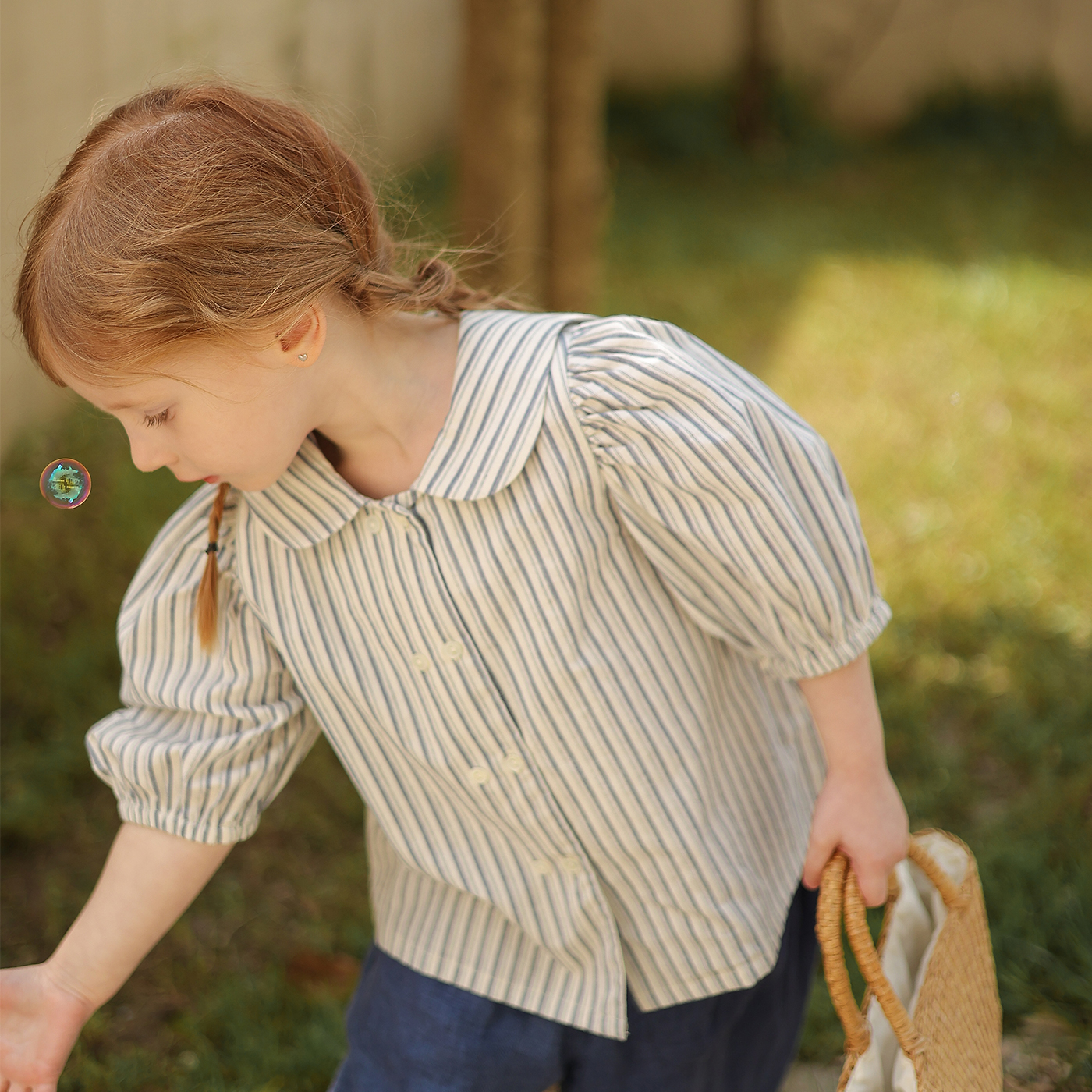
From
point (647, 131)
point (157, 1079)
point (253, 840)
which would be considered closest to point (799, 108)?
point (647, 131)

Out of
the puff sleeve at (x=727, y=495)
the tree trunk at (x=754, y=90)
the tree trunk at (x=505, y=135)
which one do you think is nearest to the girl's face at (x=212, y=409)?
the puff sleeve at (x=727, y=495)

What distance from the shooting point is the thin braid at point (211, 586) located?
1281mm

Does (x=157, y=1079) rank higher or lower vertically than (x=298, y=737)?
lower

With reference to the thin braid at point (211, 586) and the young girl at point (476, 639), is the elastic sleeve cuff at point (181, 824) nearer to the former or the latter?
the young girl at point (476, 639)

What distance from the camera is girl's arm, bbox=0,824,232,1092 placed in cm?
124

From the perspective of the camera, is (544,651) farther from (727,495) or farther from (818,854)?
(818,854)

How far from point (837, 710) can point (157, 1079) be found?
4.11 feet

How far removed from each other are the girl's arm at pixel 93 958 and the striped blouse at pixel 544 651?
4 centimetres

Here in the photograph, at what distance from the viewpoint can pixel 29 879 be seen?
2.32 metres

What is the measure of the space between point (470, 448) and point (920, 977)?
692 mm

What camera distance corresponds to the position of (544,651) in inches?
48.9

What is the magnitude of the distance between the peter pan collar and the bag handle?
0.50m

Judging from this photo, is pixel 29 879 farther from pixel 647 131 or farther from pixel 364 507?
pixel 647 131

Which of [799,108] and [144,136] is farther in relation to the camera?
[799,108]
